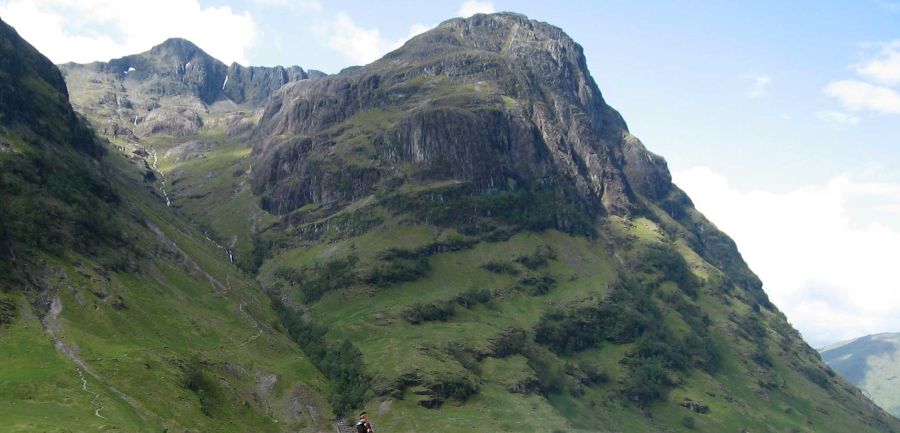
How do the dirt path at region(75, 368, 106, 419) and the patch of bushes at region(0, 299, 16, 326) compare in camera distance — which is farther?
the patch of bushes at region(0, 299, 16, 326)

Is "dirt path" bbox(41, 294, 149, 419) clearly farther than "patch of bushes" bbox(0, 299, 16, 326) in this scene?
No

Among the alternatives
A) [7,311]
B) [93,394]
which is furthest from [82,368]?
[7,311]

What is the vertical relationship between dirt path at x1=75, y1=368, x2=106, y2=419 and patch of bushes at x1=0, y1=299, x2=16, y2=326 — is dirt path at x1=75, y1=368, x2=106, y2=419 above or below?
below

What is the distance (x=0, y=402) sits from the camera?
484 feet

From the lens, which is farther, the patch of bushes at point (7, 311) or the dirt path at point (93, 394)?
the patch of bushes at point (7, 311)

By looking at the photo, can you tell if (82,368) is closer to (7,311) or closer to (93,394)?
(93,394)

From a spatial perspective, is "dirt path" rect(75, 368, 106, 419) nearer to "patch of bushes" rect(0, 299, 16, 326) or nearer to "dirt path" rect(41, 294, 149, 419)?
"dirt path" rect(41, 294, 149, 419)

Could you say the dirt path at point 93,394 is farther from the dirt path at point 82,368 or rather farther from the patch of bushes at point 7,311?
the patch of bushes at point 7,311

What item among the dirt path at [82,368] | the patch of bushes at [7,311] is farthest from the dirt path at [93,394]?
the patch of bushes at [7,311]

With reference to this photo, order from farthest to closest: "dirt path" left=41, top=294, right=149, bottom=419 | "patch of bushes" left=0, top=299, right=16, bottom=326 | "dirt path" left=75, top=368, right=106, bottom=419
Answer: "patch of bushes" left=0, top=299, right=16, bottom=326
"dirt path" left=41, top=294, right=149, bottom=419
"dirt path" left=75, top=368, right=106, bottom=419

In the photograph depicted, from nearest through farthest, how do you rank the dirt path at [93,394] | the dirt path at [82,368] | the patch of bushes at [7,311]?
1. the dirt path at [93,394]
2. the dirt path at [82,368]
3. the patch of bushes at [7,311]

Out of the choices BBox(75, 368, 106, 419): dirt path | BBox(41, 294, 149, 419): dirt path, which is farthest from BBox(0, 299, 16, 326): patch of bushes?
BBox(75, 368, 106, 419): dirt path

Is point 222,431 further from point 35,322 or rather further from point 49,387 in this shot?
point 35,322

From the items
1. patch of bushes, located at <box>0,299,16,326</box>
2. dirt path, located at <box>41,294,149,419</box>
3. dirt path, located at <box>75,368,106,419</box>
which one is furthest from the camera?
patch of bushes, located at <box>0,299,16,326</box>
